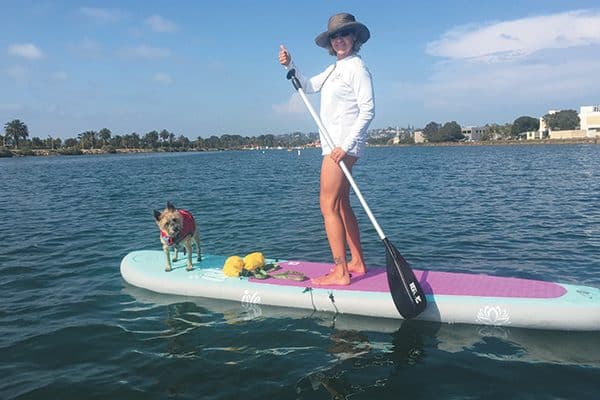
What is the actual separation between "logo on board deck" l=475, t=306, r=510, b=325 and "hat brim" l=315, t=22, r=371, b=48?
13.2ft

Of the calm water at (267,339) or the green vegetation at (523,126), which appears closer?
the calm water at (267,339)

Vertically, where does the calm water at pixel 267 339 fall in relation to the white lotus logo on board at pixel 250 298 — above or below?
below

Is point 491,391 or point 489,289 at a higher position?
point 489,289

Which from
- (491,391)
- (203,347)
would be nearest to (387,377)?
(491,391)

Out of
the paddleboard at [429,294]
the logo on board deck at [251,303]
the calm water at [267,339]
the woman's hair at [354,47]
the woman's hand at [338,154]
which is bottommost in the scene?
the calm water at [267,339]

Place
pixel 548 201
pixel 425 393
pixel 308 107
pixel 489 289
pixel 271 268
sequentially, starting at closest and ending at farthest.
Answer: pixel 425 393, pixel 489 289, pixel 308 107, pixel 271 268, pixel 548 201

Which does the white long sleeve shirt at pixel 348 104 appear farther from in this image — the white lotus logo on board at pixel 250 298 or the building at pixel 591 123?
the building at pixel 591 123

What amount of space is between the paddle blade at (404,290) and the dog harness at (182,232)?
12.0 feet

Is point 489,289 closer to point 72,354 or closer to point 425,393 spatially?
point 425,393

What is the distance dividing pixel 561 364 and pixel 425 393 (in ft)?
5.53

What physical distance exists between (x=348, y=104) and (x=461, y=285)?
304 cm

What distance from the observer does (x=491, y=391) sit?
464 cm

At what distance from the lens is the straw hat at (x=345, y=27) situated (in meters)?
6.21

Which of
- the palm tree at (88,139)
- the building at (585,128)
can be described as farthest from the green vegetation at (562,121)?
the palm tree at (88,139)
